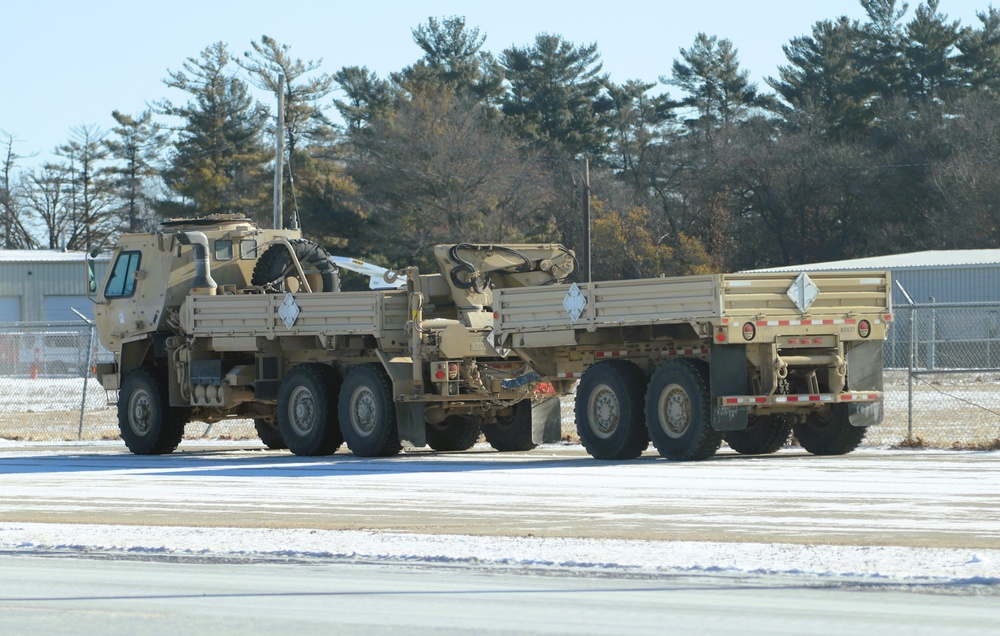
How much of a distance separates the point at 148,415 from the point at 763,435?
8.90 metres

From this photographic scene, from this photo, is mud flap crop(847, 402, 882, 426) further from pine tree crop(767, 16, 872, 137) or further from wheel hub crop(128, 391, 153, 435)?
pine tree crop(767, 16, 872, 137)

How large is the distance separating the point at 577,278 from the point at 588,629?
65629mm

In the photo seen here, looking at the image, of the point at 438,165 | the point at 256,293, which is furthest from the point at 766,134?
the point at 256,293

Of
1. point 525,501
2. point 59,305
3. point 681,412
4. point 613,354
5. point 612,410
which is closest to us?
point 525,501

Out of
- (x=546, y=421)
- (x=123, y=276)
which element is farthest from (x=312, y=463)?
(x=123, y=276)

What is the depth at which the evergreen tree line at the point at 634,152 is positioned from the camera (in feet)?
232

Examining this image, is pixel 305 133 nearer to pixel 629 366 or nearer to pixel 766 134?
pixel 766 134

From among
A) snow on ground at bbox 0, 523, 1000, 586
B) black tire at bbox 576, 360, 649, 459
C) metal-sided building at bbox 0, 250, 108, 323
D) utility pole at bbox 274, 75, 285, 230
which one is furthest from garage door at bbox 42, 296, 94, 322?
snow on ground at bbox 0, 523, 1000, 586

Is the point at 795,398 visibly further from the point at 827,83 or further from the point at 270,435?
the point at 827,83

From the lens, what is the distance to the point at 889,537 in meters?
11.2

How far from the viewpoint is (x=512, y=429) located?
74.2 feet

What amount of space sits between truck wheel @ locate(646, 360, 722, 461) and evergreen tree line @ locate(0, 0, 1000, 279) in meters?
47.9

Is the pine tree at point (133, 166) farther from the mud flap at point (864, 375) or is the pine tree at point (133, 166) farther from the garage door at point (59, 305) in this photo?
the mud flap at point (864, 375)

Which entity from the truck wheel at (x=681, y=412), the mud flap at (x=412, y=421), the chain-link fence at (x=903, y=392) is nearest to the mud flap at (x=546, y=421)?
the mud flap at (x=412, y=421)
